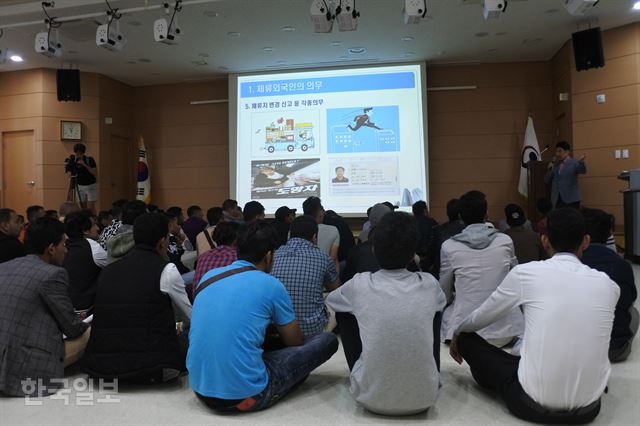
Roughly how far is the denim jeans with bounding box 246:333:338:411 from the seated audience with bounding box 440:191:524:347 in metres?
0.91

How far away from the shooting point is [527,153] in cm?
830

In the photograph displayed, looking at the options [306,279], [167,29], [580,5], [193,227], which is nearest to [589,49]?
[580,5]

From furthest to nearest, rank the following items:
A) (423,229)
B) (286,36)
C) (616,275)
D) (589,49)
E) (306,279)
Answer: (286,36) < (589,49) < (423,229) < (306,279) < (616,275)

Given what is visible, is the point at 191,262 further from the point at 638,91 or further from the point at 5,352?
the point at 638,91

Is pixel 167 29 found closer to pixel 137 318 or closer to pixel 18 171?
pixel 137 318

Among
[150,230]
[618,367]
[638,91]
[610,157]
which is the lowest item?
[618,367]

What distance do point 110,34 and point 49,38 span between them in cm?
90

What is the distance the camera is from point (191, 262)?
470cm

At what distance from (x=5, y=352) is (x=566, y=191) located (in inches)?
265

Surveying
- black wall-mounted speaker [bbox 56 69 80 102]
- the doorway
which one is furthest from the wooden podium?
the doorway

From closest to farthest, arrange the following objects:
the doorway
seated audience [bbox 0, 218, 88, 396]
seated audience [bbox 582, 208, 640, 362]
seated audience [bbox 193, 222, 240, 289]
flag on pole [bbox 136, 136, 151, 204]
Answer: seated audience [bbox 0, 218, 88, 396], seated audience [bbox 582, 208, 640, 362], seated audience [bbox 193, 222, 240, 289], the doorway, flag on pole [bbox 136, 136, 151, 204]

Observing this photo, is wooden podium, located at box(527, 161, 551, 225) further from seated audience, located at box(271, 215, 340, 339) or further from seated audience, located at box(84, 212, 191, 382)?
seated audience, located at box(84, 212, 191, 382)

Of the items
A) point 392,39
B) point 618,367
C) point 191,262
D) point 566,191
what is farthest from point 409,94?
point 618,367

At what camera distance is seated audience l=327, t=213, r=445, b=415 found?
1896mm
